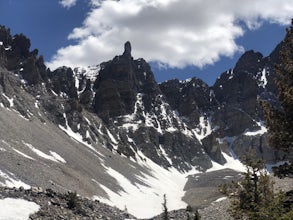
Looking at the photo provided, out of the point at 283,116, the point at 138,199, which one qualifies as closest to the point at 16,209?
the point at 283,116

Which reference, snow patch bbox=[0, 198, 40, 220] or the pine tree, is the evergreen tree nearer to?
the pine tree

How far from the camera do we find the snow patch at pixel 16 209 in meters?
32.4

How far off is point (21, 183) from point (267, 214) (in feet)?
154

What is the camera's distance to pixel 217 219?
47688mm

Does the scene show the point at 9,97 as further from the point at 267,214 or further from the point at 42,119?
the point at 267,214

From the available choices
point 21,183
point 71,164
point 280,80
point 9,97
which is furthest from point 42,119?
point 280,80

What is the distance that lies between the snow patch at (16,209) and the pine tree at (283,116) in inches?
818

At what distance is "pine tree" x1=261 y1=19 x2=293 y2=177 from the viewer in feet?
56.7

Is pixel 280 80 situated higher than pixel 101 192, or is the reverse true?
pixel 101 192

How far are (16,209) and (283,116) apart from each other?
22.6 meters

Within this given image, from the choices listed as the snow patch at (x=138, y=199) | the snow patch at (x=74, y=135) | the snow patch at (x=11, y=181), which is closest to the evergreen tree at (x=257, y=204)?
the snow patch at (x=11, y=181)

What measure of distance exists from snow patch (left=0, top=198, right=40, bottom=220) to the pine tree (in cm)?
2078

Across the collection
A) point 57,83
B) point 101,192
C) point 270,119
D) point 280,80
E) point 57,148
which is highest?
point 57,83

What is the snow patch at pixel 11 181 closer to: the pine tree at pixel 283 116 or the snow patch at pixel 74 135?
the pine tree at pixel 283 116
